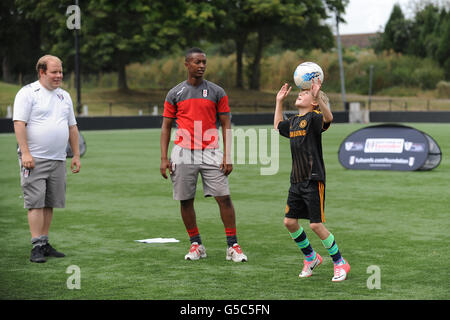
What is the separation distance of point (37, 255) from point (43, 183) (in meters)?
0.69

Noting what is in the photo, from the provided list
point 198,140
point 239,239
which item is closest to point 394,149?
→ point 239,239

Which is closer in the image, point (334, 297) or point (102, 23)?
point (334, 297)

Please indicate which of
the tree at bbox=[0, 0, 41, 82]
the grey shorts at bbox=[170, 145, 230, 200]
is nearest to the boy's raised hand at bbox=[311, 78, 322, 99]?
the grey shorts at bbox=[170, 145, 230, 200]

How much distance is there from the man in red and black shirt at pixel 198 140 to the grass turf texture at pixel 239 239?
596 millimetres

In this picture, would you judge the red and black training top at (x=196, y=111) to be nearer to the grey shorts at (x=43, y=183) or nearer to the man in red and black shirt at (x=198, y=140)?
the man in red and black shirt at (x=198, y=140)

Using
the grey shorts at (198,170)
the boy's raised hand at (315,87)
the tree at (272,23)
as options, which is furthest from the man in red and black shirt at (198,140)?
the tree at (272,23)

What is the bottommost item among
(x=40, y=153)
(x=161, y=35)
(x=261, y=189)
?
(x=261, y=189)

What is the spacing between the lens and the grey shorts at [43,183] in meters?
7.58

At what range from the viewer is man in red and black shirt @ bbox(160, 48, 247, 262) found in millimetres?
7473

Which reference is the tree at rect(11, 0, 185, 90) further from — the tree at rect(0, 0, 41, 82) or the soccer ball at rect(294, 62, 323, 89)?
the soccer ball at rect(294, 62, 323, 89)

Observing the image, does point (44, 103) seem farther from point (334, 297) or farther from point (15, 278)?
point (334, 297)

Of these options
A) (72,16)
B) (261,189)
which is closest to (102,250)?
(261,189)

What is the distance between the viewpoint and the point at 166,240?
29.1ft
